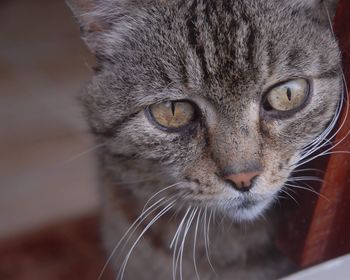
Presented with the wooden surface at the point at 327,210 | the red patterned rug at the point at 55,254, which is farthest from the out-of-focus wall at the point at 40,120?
the wooden surface at the point at 327,210

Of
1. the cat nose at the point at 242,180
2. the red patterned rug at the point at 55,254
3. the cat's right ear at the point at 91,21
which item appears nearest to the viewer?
the cat nose at the point at 242,180

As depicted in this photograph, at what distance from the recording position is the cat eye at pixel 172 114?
0.92 m

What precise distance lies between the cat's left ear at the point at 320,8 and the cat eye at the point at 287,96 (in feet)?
0.34

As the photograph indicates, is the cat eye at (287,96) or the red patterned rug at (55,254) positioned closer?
the cat eye at (287,96)

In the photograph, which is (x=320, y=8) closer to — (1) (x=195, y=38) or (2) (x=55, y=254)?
(1) (x=195, y=38)

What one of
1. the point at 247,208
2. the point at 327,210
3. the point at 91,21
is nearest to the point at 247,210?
the point at 247,208

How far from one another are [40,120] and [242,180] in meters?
1.48

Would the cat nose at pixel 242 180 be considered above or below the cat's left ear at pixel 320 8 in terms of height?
below

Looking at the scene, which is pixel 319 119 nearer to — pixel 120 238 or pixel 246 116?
pixel 246 116

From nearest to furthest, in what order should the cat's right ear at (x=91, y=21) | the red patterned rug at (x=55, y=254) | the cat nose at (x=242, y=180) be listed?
the cat nose at (x=242, y=180) < the cat's right ear at (x=91, y=21) < the red patterned rug at (x=55, y=254)

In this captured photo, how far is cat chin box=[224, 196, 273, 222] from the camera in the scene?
91cm

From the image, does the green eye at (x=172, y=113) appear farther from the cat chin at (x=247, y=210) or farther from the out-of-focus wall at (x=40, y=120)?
the out-of-focus wall at (x=40, y=120)

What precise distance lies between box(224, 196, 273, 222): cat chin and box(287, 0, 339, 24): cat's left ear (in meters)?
0.30

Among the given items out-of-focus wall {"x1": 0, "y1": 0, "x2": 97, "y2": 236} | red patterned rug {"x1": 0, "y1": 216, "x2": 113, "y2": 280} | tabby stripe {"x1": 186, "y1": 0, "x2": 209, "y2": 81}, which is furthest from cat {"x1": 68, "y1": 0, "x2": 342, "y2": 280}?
red patterned rug {"x1": 0, "y1": 216, "x2": 113, "y2": 280}
